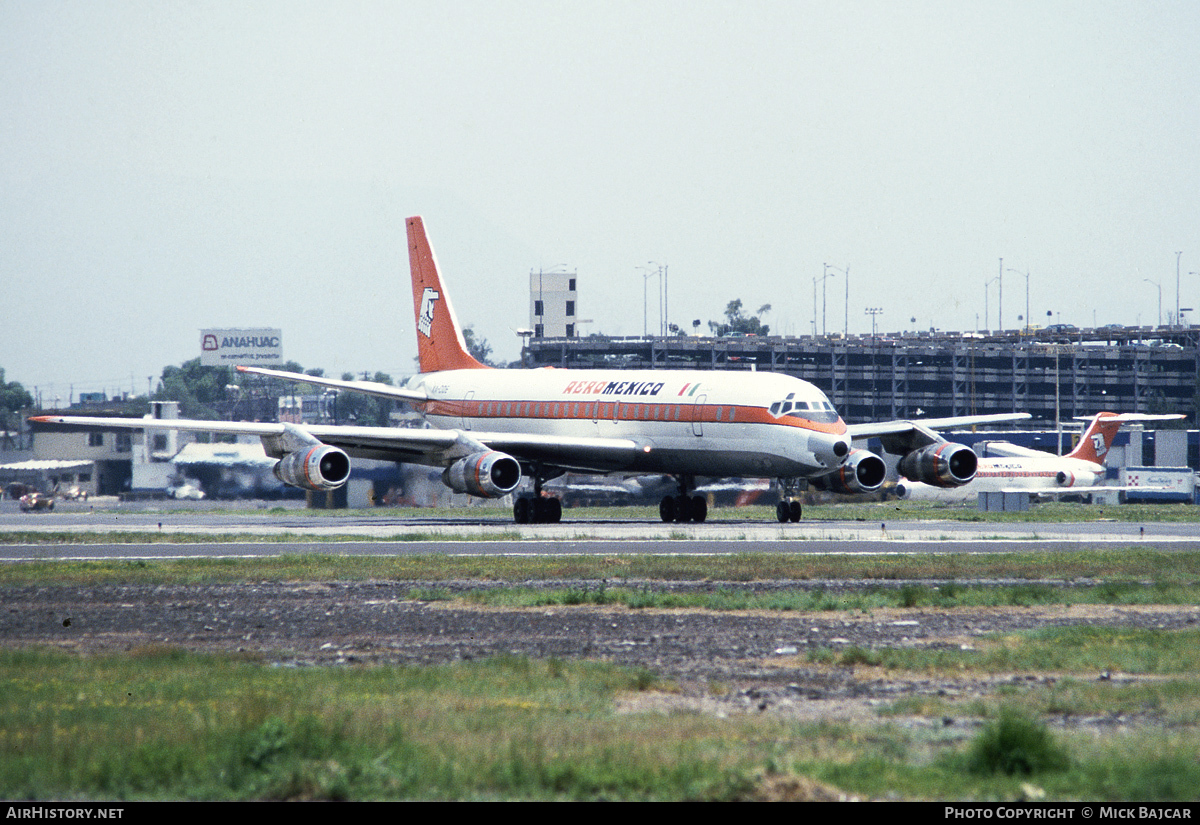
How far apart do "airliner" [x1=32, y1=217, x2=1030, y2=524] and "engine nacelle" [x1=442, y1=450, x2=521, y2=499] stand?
0.04 meters

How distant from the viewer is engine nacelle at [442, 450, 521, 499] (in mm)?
39656

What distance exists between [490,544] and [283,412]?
141008 millimetres

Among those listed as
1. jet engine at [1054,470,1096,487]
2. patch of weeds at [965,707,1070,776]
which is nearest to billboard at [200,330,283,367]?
jet engine at [1054,470,1096,487]

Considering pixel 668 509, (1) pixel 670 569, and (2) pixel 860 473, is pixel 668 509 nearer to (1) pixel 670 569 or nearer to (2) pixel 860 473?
(2) pixel 860 473

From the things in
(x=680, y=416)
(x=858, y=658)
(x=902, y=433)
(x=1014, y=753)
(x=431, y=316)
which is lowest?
(x=858, y=658)

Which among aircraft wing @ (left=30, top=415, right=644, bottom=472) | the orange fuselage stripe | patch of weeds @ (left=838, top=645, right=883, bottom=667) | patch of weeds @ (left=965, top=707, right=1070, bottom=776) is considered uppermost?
the orange fuselage stripe

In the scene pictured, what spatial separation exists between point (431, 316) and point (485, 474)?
1583 centimetres

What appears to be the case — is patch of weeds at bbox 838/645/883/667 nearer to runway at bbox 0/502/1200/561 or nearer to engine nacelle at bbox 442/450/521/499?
runway at bbox 0/502/1200/561

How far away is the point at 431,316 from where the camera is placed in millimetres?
53875

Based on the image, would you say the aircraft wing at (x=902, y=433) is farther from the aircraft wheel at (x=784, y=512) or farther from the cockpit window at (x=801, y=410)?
the cockpit window at (x=801, y=410)

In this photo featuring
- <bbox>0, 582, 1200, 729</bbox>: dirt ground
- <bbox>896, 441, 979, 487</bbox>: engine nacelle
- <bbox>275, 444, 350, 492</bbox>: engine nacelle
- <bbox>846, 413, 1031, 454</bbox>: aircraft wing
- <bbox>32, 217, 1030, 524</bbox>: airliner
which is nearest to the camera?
<bbox>0, 582, 1200, 729</bbox>: dirt ground

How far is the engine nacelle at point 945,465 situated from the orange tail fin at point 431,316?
18380 millimetres

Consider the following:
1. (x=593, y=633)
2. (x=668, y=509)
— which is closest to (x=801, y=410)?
(x=668, y=509)

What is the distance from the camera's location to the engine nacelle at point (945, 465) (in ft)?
138
